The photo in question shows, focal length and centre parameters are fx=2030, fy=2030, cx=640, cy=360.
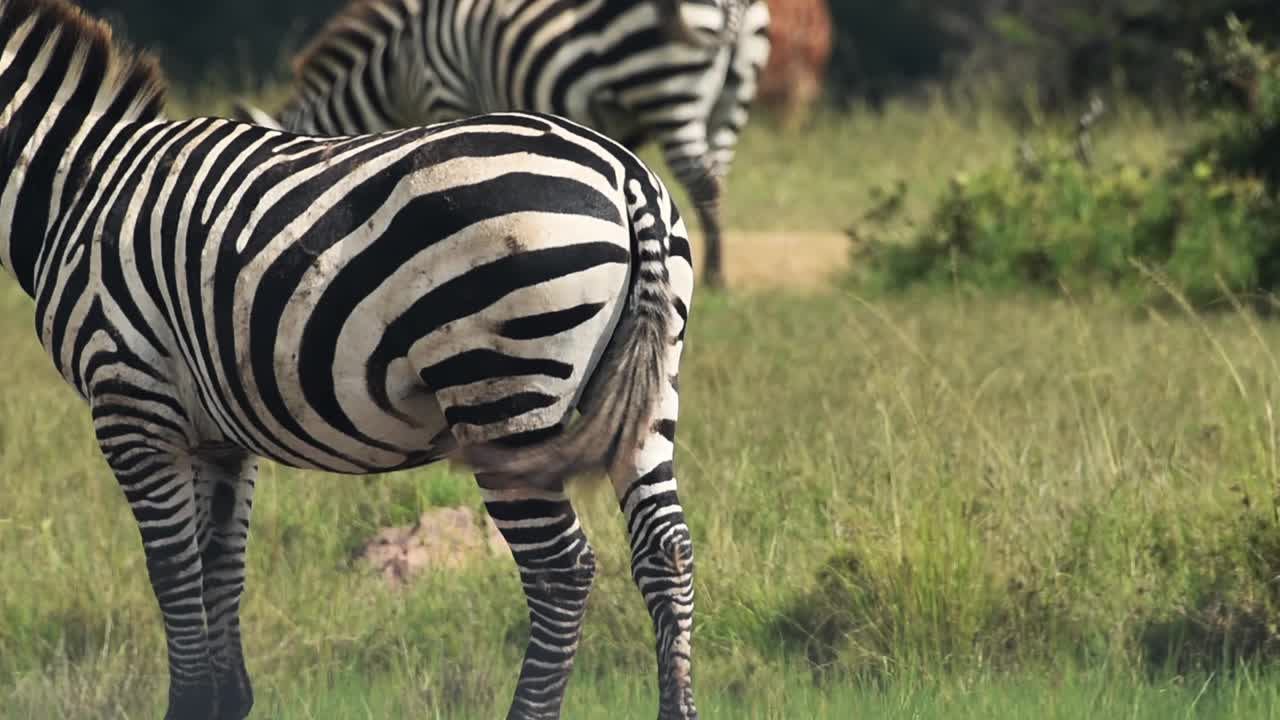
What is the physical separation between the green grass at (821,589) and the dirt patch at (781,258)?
4.26m

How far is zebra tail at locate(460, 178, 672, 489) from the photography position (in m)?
3.91

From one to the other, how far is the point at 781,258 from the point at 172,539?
24.3ft

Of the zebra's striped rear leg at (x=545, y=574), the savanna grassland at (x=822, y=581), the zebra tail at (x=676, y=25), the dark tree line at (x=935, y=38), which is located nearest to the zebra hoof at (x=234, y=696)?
the savanna grassland at (x=822, y=581)

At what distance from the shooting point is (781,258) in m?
11.5

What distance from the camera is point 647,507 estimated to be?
13.4ft

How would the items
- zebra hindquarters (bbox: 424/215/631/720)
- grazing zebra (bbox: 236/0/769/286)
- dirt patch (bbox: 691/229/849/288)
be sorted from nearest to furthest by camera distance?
zebra hindquarters (bbox: 424/215/631/720) → grazing zebra (bbox: 236/0/769/286) → dirt patch (bbox: 691/229/849/288)

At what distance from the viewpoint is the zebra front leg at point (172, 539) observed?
4332mm

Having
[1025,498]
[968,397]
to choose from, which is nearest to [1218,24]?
[968,397]

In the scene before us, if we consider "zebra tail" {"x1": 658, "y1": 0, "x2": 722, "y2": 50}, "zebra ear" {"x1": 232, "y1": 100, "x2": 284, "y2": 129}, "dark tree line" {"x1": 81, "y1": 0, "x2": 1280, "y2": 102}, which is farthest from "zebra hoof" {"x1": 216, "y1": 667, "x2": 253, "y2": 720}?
"dark tree line" {"x1": 81, "y1": 0, "x2": 1280, "y2": 102}

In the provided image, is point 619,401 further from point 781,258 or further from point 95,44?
point 781,258

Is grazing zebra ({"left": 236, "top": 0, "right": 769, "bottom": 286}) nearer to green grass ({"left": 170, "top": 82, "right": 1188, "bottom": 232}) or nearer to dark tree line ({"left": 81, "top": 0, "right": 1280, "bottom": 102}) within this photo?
Answer: green grass ({"left": 170, "top": 82, "right": 1188, "bottom": 232})

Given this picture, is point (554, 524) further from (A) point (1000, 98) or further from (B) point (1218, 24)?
(A) point (1000, 98)

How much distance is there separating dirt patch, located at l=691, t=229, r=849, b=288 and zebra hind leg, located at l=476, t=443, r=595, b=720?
658 cm

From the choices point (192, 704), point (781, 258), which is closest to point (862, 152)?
point (781, 258)
